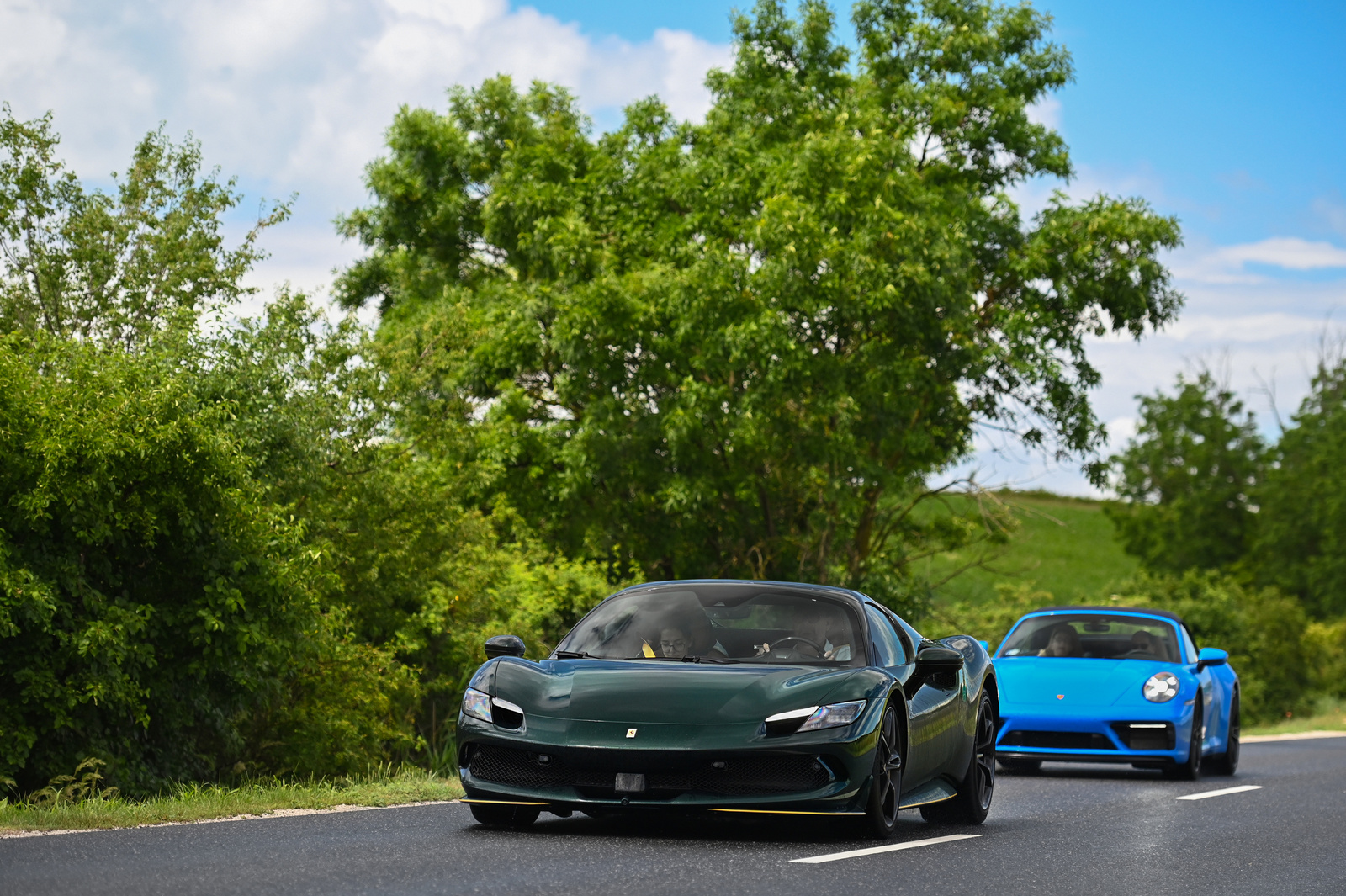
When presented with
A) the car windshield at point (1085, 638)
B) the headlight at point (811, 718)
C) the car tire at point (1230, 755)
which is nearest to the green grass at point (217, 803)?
the headlight at point (811, 718)

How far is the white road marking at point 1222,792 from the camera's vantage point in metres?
13.2

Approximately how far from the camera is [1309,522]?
7181 cm

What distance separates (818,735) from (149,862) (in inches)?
117

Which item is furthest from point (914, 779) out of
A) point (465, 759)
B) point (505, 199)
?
point (505, 199)

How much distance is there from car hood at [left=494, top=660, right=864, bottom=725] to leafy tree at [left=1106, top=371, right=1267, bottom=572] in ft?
229

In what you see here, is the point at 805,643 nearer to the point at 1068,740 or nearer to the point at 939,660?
the point at 939,660

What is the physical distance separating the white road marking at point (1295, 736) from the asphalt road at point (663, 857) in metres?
18.3

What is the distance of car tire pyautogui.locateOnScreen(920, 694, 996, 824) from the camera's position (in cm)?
999

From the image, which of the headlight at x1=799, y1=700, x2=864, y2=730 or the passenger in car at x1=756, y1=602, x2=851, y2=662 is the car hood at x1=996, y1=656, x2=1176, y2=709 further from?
the headlight at x1=799, y1=700, x2=864, y2=730

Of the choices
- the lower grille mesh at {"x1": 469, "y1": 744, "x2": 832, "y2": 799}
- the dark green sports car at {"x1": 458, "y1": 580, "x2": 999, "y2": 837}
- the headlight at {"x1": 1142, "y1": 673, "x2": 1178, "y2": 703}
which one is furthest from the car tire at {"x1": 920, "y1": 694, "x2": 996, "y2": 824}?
the headlight at {"x1": 1142, "y1": 673, "x2": 1178, "y2": 703}

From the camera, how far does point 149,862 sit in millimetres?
6895

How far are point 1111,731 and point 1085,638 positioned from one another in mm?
1530

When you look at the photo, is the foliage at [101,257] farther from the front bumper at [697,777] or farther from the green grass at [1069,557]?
the green grass at [1069,557]

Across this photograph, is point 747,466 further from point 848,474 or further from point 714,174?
point 714,174
